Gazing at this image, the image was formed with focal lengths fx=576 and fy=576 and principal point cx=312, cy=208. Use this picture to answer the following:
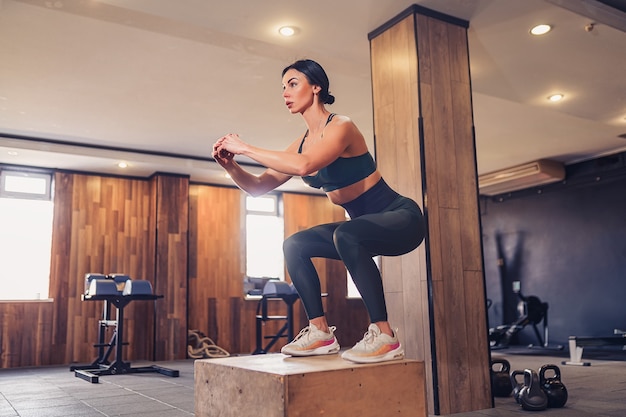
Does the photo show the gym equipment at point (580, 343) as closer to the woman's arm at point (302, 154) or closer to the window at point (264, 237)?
the window at point (264, 237)

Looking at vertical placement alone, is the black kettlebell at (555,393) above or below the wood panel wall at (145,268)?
below

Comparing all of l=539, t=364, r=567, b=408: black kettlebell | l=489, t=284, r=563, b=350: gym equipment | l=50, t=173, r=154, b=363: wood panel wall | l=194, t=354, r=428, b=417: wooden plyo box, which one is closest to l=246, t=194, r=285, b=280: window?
l=50, t=173, r=154, b=363: wood panel wall

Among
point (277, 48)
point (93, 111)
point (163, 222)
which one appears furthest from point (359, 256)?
point (163, 222)

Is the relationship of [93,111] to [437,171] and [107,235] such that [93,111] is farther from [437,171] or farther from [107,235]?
[437,171]

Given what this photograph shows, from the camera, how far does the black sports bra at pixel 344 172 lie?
6.86 ft

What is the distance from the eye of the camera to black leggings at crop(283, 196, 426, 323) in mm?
2025

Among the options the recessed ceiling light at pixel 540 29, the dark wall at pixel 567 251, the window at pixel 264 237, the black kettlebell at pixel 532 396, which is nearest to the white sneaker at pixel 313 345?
the black kettlebell at pixel 532 396

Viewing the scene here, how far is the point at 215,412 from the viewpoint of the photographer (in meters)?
2.08

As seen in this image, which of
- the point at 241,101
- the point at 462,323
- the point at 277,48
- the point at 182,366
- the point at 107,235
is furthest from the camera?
the point at 107,235

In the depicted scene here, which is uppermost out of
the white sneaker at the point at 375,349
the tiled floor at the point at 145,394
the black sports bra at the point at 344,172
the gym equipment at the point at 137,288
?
the black sports bra at the point at 344,172

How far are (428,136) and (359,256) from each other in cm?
189

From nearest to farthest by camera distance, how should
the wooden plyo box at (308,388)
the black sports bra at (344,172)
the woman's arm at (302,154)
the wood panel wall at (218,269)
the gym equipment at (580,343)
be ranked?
the wooden plyo box at (308,388)
the woman's arm at (302,154)
the black sports bra at (344,172)
the gym equipment at (580,343)
the wood panel wall at (218,269)

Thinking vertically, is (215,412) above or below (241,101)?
below

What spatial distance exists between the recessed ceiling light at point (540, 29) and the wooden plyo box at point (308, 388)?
10.5 feet
